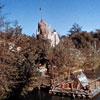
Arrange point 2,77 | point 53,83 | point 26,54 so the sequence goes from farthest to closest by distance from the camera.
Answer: point 53,83 < point 26,54 < point 2,77

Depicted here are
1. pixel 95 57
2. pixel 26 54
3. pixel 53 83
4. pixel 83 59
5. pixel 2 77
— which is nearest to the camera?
pixel 2 77

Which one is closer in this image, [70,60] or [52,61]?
[52,61]

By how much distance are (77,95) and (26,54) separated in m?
4.65

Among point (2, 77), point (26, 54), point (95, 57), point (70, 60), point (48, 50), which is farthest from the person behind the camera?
point (95, 57)

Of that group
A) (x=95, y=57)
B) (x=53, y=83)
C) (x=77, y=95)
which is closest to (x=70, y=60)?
(x=53, y=83)

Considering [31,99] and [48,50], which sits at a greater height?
[48,50]

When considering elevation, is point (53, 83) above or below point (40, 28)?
below

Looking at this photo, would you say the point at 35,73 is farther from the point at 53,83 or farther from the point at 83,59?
the point at 83,59

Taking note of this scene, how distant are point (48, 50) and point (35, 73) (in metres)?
5.29

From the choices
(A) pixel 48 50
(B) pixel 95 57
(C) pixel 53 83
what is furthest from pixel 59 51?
(B) pixel 95 57

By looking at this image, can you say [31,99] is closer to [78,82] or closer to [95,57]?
[78,82]

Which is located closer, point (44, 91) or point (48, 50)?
point (44, 91)

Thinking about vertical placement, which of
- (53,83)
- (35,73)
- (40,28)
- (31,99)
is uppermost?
(40,28)

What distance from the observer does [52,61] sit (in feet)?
56.1
